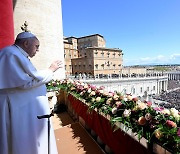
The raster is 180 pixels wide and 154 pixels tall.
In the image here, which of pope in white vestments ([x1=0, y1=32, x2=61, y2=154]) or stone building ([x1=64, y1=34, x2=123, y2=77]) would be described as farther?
stone building ([x1=64, y1=34, x2=123, y2=77])

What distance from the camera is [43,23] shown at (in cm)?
996

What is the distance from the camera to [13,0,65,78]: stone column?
977 cm

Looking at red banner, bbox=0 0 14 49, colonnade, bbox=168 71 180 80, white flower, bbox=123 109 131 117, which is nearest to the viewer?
white flower, bbox=123 109 131 117

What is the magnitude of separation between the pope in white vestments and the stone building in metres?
34.9

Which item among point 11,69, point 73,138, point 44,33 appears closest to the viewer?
point 11,69

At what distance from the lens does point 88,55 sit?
39.5 metres

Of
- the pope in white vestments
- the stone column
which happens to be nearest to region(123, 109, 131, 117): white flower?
the pope in white vestments

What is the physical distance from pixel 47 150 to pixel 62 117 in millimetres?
3870

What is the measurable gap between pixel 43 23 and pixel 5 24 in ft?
18.0

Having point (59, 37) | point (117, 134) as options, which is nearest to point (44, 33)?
point (59, 37)

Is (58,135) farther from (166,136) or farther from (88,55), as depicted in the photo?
(88,55)

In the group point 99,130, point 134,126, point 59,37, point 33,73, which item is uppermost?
point 59,37

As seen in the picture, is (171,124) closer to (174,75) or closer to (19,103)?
(19,103)

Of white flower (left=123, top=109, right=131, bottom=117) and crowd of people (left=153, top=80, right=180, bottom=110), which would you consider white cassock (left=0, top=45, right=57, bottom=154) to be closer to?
white flower (left=123, top=109, right=131, bottom=117)
